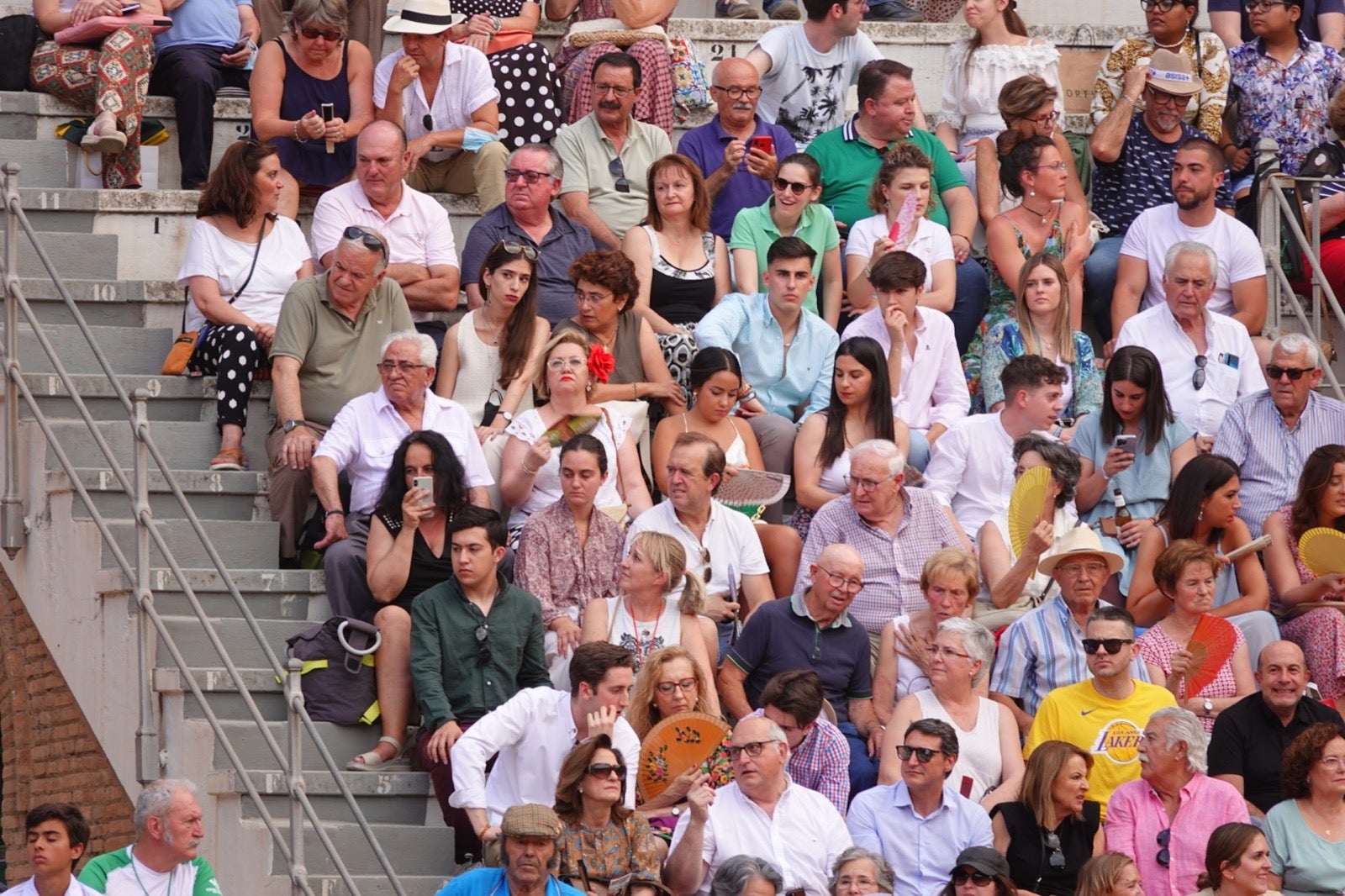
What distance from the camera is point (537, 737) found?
30.8 ft

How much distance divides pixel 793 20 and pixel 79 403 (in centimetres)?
580

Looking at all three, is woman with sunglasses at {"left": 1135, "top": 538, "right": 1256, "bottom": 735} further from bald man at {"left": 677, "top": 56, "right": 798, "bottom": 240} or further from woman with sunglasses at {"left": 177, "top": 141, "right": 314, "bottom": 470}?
woman with sunglasses at {"left": 177, "top": 141, "right": 314, "bottom": 470}

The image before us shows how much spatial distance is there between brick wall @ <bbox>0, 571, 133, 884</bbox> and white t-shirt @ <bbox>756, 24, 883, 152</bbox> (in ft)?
14.6

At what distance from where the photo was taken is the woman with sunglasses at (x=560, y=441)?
35.2ft

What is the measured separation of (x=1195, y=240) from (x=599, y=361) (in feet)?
10.4

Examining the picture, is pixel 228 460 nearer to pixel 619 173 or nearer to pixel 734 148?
pixel 619 173

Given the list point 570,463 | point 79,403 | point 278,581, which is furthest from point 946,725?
point 79,403

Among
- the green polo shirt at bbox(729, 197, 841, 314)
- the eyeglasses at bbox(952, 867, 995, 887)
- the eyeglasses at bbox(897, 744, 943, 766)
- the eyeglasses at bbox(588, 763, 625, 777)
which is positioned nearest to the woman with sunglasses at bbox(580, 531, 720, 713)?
the eyeglasses at bbox(897, 744, 943, 766)

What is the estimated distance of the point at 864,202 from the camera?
42.0 ft

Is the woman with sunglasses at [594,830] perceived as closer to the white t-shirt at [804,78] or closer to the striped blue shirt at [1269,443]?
the striped blue shirt at [1269,443]

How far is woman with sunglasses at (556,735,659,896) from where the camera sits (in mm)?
8961

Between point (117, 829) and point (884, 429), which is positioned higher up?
point (884, 429)

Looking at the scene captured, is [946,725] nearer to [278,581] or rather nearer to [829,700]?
[829,700]

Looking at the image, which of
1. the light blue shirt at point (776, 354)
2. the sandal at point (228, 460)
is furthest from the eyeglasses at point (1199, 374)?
the sandal at point (228, 460)
